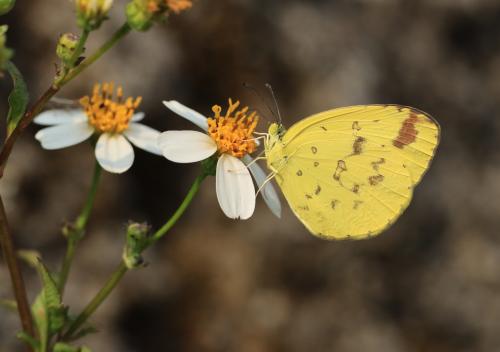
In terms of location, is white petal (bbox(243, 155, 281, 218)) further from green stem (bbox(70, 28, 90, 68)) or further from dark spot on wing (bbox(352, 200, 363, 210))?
green stem (bbox(70, 28, 90, 68))

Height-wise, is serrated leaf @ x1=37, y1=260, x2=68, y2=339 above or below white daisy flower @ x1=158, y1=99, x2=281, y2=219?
below

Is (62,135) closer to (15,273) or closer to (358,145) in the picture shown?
(15,273)

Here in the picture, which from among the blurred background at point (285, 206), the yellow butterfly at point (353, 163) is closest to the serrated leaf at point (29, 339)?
the yellow butterfly at point (353, 163)

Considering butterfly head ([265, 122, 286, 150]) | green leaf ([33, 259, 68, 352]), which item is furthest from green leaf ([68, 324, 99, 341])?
butterfly head ([265, 122, 286, 150])

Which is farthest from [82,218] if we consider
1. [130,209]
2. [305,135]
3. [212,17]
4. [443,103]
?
[443,103]

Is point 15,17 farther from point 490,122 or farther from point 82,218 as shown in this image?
point 490,122

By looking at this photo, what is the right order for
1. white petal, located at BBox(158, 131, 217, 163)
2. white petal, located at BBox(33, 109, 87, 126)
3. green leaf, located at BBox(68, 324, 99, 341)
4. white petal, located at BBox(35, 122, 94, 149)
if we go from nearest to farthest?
green leaf, located at BBox(68, 324, 99, 341) < white petal, located at BBox(158, 131, 217, 163) < white petal, located at BBox(35, 122, 94, 149) < white petal, located at BBox(33, 109, 87, 126)

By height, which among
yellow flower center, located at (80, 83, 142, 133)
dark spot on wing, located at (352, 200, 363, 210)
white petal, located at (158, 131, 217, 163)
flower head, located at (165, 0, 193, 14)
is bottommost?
dark spot on wing, located at (352, 200, 363, 210)

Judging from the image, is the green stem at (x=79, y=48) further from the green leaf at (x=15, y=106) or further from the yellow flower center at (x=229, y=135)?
the yellow flower center at (x=229, y=135)
